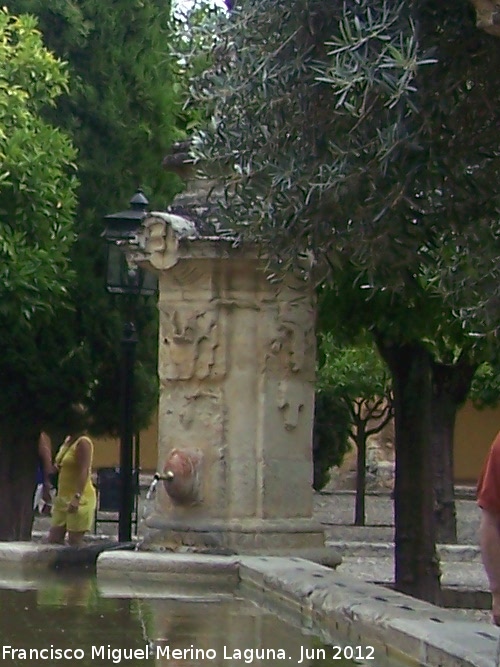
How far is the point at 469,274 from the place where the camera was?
8.05 m

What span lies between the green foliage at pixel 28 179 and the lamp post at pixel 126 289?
110cm

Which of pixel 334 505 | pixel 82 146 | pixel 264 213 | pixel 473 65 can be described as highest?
pixel 82 146

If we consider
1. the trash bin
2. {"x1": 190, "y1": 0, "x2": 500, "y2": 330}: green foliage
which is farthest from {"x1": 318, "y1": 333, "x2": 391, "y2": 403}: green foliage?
{"x1": 190, "y1": 0, "x2": 500, "y2": 330}: green foliage

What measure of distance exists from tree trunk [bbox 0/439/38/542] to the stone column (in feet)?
24.5

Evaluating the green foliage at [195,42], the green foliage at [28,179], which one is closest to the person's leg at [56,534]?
the green foliage at [28,179]

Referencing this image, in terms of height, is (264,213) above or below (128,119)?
below

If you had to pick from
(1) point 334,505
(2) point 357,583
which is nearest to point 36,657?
(2) point 357,583

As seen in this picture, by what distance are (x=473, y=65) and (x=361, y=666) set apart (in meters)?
2.75

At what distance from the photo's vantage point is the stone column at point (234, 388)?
9492 mm

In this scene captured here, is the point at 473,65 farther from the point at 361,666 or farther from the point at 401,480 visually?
the point at 401,480

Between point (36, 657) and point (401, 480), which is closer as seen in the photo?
point (36, 657)

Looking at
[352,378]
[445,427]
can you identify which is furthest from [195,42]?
[352,378]

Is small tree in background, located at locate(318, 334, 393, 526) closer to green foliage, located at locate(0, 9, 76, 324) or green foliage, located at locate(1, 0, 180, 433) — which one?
green foliage, located at locate(1, 0, 180, 433)

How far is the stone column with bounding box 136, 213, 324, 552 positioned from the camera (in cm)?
949
